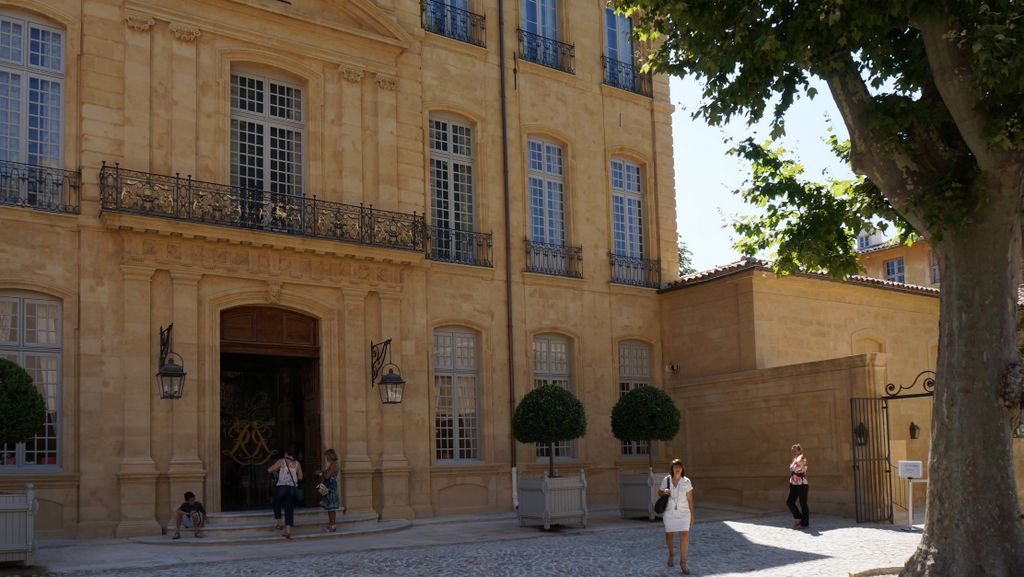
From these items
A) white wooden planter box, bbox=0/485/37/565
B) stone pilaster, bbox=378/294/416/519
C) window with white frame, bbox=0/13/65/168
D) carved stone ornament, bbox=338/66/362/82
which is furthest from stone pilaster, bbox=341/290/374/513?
white wooden planter box, bbox=0/485/37/565

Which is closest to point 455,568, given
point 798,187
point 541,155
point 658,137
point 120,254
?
point 798,187

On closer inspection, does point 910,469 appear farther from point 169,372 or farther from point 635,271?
point 169,372

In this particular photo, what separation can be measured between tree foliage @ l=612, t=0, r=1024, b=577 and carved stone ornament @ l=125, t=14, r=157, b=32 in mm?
9469

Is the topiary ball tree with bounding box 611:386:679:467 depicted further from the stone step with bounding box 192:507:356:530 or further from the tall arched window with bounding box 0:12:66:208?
the tall arched window with bounding box 0:12:66:208

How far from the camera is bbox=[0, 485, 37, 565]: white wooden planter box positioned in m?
12.4

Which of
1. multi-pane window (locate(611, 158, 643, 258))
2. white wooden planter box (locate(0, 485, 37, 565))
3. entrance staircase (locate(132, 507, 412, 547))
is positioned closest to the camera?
white wooden planter box (locate(0, 485, 37, 565))

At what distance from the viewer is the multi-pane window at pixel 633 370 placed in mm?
23094

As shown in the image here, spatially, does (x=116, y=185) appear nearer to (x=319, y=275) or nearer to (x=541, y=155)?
(x=319, y=275)

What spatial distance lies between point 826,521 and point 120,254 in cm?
1270

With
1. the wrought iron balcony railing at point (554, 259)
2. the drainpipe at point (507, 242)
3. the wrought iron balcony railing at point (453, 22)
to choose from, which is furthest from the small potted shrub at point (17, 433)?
the wrought iron balcony railing at point (453, 22)

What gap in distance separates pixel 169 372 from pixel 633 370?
36.6 ft

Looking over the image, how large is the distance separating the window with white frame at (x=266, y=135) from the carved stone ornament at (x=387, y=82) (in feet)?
4.98

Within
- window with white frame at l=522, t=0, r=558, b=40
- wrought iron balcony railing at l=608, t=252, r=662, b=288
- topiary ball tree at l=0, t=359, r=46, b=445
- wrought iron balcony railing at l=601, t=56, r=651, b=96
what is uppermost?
window with white frame at l=522, t=0, r=558, b=40

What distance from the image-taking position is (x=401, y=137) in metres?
19.9
